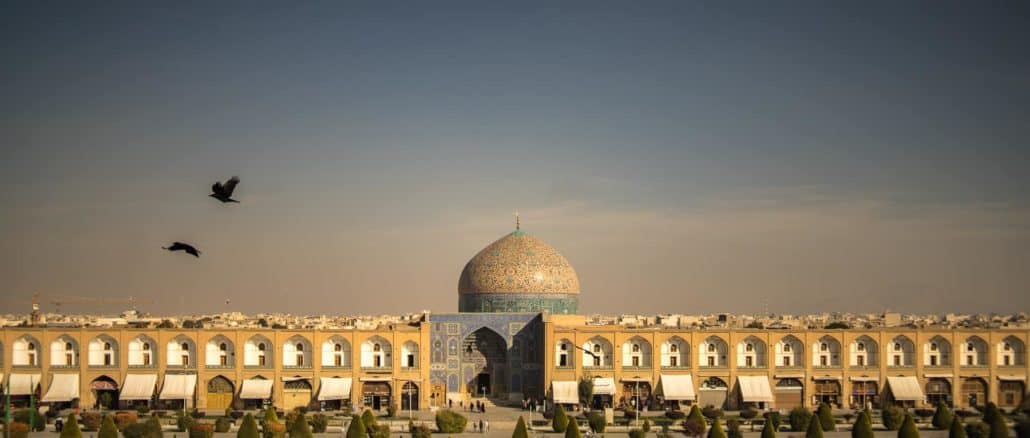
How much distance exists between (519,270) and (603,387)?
7025mm

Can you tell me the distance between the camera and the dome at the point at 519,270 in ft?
205

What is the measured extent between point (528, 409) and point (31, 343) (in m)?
19.8

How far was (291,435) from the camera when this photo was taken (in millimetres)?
43875

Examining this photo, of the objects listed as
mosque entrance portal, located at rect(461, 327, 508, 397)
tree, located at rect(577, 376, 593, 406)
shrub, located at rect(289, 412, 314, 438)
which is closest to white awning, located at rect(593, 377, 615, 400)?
tree, located at rect(577, 376, 593, 406)

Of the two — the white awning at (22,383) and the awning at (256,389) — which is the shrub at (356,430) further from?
the white awning at (22,383)

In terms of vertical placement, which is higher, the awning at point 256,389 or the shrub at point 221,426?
the awning at point 256,389

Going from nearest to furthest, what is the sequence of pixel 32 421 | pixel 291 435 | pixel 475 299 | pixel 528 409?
pixel 291 435 < pixel 32 421 < pixel 528 409 < pixel 475 299

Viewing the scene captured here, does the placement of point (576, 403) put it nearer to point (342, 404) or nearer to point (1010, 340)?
point (342, 404)

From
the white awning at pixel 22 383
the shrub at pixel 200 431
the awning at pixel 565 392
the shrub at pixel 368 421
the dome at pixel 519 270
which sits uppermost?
the dome at pixel 519 270

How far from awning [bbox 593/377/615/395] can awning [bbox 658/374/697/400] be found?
6.45ft

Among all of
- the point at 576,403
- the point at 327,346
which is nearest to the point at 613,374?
the point at 576,403

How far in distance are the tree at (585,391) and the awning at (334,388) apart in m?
8.97

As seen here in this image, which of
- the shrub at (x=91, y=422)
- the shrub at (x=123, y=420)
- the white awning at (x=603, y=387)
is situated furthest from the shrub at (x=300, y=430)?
the white awning at (x=603, y=387)

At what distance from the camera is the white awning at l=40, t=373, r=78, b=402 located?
57.9 meters
